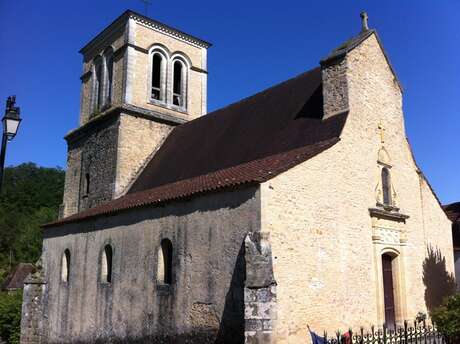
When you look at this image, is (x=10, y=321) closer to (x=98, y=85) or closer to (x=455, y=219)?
(x=98, y=85)

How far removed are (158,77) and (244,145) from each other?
33.3 feet

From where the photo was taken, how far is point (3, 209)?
54.0 m

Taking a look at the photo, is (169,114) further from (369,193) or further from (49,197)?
(49,197)

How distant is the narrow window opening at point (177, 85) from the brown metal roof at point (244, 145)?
12.4 ft

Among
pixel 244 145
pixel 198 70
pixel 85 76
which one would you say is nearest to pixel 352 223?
pixel 244 145

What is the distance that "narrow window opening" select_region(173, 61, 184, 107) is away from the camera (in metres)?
23.7

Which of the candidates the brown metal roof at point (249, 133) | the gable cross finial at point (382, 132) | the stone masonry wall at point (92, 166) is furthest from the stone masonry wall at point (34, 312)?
the gable cross finial at point (382, 132)

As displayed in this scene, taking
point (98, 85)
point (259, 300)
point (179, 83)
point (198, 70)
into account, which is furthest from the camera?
point (98, 85)

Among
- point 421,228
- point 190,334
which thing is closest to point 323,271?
point 190,334

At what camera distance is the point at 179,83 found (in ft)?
79.5

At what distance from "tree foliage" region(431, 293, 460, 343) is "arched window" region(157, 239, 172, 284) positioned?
692 centimetres

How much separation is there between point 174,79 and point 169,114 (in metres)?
2.78

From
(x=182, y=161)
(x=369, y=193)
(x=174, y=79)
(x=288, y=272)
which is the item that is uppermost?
(x=174, y=79)

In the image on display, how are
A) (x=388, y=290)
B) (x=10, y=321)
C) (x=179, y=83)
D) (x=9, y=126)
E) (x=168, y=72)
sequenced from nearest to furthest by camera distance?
(x=9, y=126) < (x=388, y=290) < (x=10, y=321) < (x=168, y=72) < (x=179, y=83)
